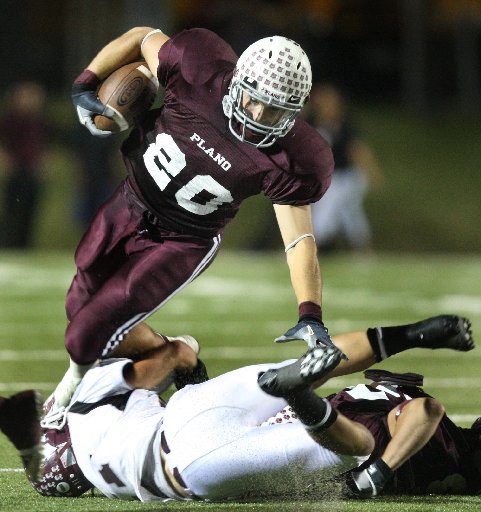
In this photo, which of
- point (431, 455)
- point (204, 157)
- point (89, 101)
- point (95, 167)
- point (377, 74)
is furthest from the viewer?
point (377, 74)

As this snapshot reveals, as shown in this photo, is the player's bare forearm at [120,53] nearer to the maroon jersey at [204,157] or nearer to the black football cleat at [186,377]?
the maroon jersey at [204,157]

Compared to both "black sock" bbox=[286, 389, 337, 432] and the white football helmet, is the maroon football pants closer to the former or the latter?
the white football helmet

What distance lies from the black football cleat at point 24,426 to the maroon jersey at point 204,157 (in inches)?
43.3

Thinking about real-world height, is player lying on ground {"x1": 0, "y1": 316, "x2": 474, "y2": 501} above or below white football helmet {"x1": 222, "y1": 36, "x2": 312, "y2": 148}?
below

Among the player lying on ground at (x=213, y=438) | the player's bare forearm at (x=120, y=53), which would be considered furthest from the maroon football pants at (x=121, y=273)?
the player lying on ground at (x=213, y=438)

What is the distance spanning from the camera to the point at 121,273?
4648 mm

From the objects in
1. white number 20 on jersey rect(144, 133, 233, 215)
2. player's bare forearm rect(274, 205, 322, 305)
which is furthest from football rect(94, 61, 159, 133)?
player's bare forearm rect(274, 205, 322, 305)

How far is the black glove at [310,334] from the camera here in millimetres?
3863

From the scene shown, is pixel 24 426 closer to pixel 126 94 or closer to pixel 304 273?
pixel 304 273

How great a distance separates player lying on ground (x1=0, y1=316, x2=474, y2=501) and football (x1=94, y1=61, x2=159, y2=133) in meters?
1.31

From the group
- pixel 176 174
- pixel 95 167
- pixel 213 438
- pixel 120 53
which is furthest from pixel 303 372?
pixel 95 167

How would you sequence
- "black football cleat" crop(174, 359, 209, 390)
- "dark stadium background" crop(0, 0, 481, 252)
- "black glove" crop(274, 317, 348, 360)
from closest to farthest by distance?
"black glove" crop(274, 317, 348, 360)
"black football cleat" crop(174, 359, 209, 390)
"dark stadium background" crop(0, 0, 481, 252)

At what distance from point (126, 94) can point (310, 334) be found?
1.39 m

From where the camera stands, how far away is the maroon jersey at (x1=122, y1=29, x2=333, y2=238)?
14.4 ft
